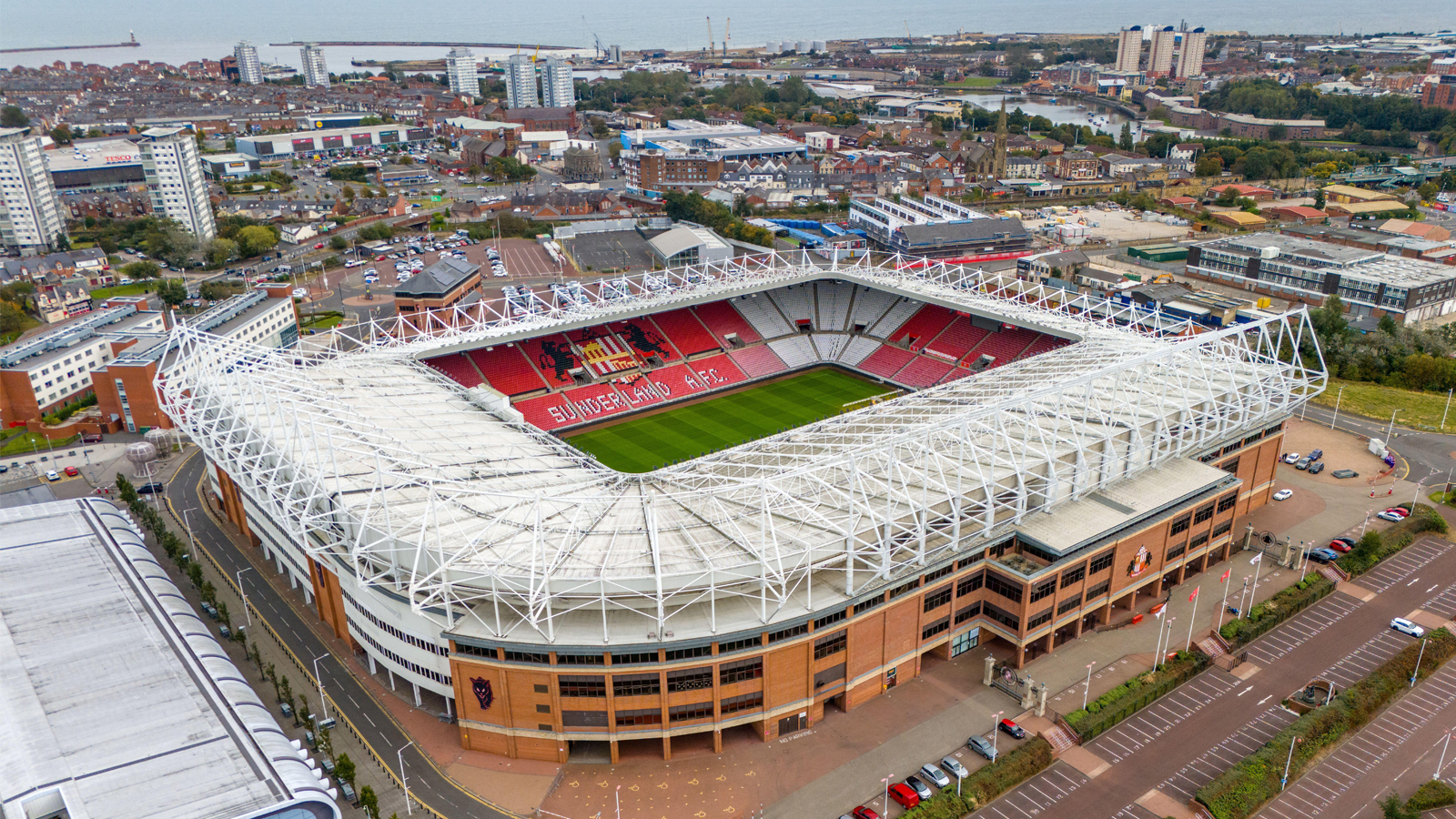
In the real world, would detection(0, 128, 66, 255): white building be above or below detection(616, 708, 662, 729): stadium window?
above

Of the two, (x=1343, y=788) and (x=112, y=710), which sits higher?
(x=112, y=710)

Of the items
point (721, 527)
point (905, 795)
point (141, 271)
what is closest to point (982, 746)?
point (905, 795)

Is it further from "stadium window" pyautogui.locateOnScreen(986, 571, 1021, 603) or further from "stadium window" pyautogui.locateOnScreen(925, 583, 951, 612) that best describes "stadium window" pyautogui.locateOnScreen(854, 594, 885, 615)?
"stadium window" pyautogui.locateOnScreen(986, 571, 1021, 603)

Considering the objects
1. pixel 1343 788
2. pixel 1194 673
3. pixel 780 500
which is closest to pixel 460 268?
pixel 780 500

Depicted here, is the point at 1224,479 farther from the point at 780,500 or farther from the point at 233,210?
the point at 233,210

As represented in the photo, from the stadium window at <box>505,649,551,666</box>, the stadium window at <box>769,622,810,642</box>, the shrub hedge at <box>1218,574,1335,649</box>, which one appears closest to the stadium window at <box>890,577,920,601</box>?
Result: the stadium window at <box>769,622,810,642</box>
